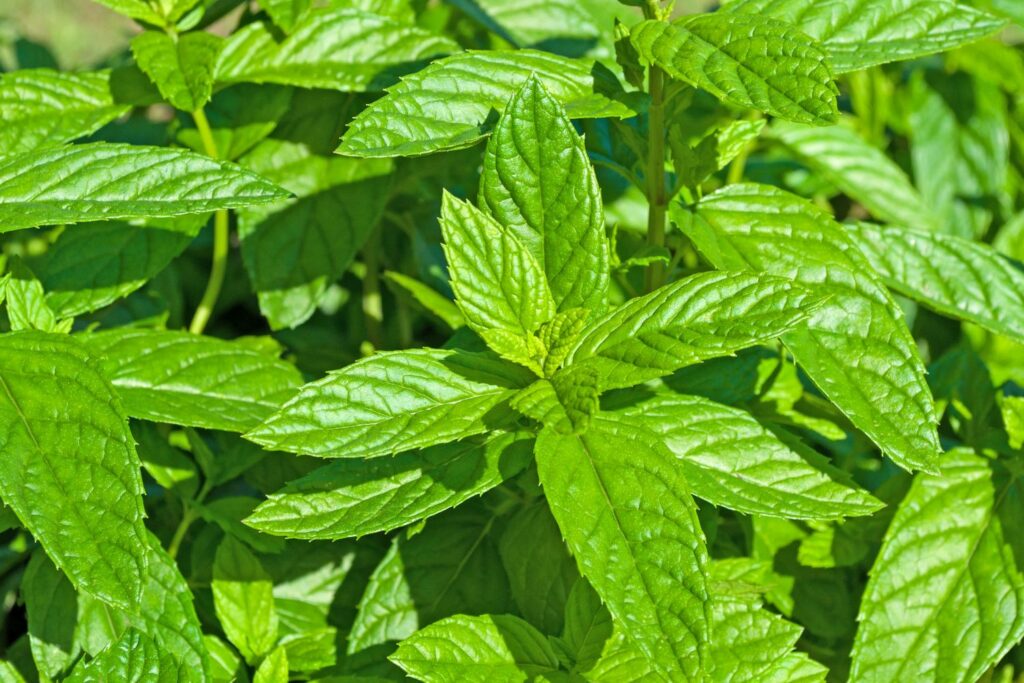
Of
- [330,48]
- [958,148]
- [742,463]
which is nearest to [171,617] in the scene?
[742,463]

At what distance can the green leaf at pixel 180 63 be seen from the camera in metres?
1.74

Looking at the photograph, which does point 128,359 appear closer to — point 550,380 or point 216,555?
point 216,555

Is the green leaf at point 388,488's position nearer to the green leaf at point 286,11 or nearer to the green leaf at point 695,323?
the green leaf at point 695,323

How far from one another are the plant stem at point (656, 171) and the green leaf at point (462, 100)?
51mm

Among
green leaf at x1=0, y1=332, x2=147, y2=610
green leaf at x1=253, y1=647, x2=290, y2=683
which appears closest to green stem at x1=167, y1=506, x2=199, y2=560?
green leaf at x1=253, y1=647, x2=290, y2=683

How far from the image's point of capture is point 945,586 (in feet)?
5.31

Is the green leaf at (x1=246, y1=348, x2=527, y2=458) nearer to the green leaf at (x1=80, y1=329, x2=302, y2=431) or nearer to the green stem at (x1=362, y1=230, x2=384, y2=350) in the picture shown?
the green leaf at (x1=80, y1=329, x2=302, y2=431)

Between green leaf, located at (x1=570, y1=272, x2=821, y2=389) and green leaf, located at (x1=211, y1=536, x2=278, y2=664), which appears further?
green leaf, located at (x1=211, y1=536, x2=278, y2=664)

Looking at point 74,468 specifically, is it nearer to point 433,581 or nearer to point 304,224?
point 433,581

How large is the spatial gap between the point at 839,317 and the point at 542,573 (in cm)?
55

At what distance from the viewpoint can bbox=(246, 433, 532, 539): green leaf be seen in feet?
4.39

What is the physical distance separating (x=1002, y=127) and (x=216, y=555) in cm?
209

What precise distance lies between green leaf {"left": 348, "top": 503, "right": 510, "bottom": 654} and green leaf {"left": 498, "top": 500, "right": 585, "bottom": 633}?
0.09 metres

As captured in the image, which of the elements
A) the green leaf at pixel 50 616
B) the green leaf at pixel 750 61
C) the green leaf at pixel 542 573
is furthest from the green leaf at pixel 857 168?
the green leaf at pixel 50 616
